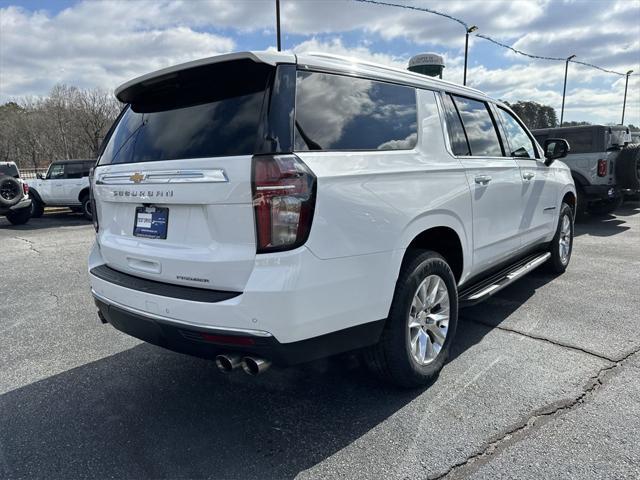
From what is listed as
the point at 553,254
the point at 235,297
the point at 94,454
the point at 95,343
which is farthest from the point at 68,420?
the point at 553,254

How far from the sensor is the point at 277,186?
214 cm

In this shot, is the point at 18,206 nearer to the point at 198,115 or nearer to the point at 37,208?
the point at 37,208

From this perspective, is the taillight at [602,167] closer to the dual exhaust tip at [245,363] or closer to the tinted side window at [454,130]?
the tinted side window at [454,130]

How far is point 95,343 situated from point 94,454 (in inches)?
64.2

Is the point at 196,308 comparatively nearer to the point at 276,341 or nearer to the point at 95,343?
the point at 276,341

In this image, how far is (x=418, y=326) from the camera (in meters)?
2.98

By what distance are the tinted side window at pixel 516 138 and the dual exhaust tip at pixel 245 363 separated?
314 centimetres

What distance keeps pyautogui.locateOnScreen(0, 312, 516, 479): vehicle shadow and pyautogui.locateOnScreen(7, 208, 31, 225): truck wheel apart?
35.5ft

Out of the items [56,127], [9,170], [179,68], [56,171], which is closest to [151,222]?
[179,68]

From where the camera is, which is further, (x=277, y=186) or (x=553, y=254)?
(x=553, y=254)

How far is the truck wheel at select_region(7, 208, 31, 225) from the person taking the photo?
1224 centimetres

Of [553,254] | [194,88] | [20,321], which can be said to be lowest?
[20,321]

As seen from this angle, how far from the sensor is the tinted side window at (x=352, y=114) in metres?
2.35

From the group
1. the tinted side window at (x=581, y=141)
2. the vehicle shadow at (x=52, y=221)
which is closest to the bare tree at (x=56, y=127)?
the vehicle shadow at (x=52, y=221)
